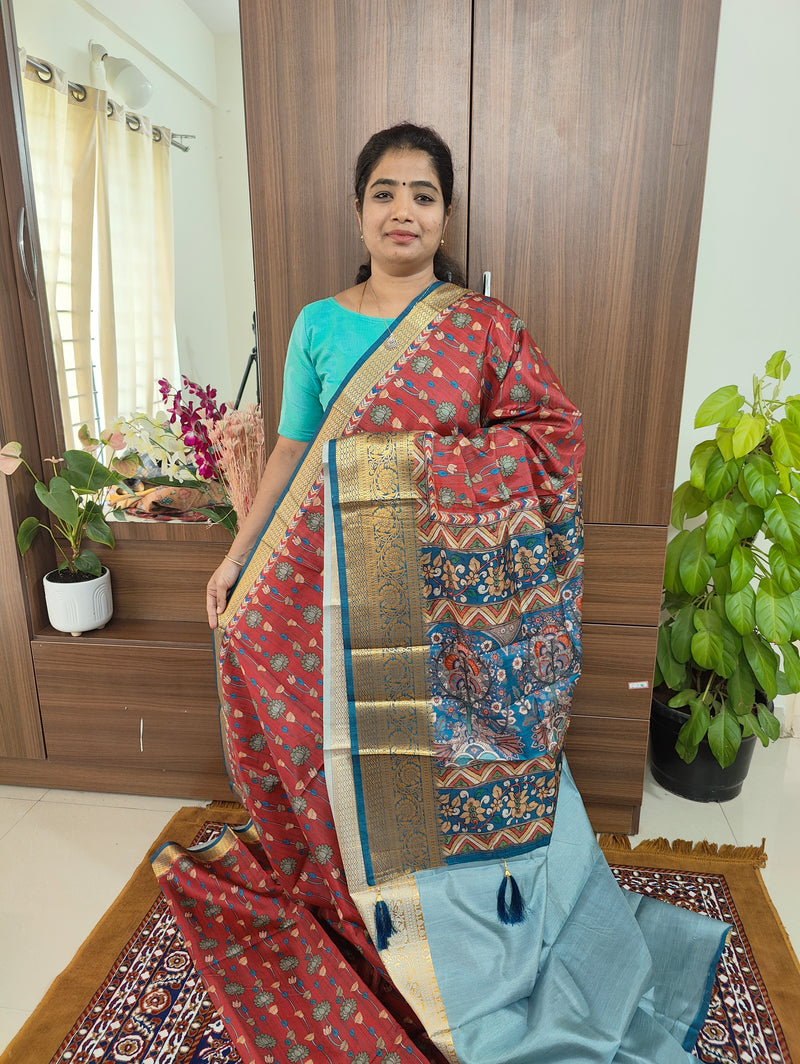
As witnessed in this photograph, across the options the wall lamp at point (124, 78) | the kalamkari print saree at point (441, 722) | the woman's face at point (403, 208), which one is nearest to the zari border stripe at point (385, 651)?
the kalamkari print saree at point (441, 722)

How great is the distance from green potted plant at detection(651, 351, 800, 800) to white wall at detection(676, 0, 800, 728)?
35 cm

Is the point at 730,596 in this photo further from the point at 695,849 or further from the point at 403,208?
the point at 403,208

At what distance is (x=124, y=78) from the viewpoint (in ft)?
6.45

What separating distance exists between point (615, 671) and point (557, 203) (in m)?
1.08

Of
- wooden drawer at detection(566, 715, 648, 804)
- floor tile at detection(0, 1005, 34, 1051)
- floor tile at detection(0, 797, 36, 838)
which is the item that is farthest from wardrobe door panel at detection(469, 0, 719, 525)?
floor tile at detection(0, 797, 36, 838)

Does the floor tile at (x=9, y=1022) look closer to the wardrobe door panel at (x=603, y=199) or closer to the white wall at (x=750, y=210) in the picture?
the wardrobe door panel at (x=603, y=199)

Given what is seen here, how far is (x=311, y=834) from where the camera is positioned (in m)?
1.50

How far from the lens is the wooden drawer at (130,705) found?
2.09 m

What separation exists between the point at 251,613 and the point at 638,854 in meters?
1.16

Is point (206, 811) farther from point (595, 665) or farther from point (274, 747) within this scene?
point (595, 665)

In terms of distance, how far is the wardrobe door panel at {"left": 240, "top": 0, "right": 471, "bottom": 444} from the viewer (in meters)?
1.63

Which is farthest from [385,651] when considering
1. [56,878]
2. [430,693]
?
[56,878]

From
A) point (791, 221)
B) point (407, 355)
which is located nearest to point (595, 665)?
point (407, 355)

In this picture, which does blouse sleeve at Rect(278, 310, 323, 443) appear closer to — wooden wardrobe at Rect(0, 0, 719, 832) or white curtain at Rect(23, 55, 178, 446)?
wooden wardrobe at Rect(0, 0, 719, 832)
